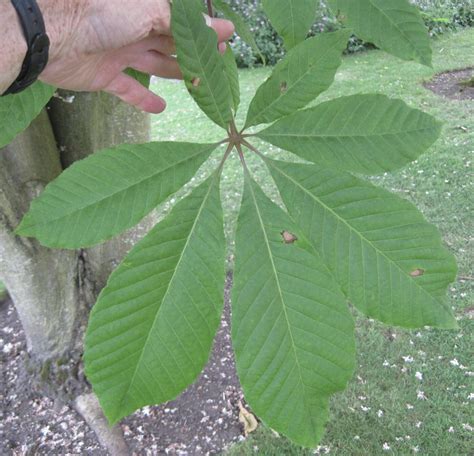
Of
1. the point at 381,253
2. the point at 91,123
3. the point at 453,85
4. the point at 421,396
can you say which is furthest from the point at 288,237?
the point at 453,85

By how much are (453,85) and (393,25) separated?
15.7 feet

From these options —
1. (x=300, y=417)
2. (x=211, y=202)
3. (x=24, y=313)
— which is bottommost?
(x=24, y=313)

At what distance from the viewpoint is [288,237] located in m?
0.57

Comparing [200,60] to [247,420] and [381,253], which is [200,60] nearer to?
[381,253]

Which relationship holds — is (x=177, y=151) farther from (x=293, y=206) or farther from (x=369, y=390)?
(x=369, y=390)

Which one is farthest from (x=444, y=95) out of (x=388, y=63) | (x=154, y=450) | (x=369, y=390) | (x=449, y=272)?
(x=449, y=272)

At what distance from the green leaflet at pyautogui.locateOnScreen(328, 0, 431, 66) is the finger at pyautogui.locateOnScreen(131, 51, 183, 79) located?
0.88 feet

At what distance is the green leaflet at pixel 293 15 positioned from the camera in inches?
29.9

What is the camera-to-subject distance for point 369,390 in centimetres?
201

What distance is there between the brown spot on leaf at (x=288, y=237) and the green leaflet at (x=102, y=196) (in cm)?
13

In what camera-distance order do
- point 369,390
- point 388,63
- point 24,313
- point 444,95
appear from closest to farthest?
point 24,313 < point 369,390 < point 444,95 < point 388,63

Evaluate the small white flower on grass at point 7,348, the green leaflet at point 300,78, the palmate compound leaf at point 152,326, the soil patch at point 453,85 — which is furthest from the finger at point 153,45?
the soil patch at point 453,85

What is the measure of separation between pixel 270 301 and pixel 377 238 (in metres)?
0.13

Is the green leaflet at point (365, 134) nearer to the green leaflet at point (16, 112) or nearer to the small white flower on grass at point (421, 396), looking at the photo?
the green leaflet at point (16, 112)
